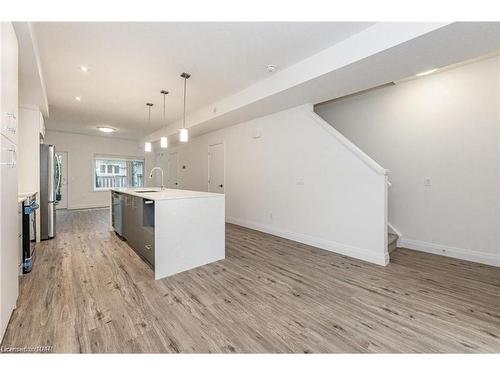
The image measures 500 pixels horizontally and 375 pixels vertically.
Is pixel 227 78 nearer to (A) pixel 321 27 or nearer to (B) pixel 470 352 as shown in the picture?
(A) pixel 321 27

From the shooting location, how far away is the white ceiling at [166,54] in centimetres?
232

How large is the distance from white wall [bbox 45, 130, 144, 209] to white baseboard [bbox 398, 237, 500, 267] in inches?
359

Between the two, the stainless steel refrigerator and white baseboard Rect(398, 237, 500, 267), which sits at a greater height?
the stainless steel refrigerator

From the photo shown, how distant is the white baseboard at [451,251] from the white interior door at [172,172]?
6657mm

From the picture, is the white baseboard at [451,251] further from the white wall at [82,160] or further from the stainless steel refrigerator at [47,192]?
the white wall at [82,160]

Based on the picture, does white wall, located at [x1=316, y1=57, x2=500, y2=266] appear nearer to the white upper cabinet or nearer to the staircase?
the staircase

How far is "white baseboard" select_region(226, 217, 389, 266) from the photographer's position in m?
2.99

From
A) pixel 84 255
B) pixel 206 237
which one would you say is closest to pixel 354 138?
pixel 206 237

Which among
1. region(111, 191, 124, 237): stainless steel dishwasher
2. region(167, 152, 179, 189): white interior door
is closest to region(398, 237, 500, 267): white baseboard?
region(111, 191, 124, 237): stainless steel dishwasher

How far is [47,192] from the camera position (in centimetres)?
403

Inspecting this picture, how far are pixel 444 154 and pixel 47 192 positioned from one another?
6553 mm

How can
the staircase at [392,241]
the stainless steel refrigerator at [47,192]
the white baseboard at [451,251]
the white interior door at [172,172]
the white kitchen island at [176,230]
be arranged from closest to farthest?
the white kitchen island at [176,230]
the white baseboard at [451,251]
the staircase at [392,241]
the stainless steel refrigerator at [47,192]
the white interior door at [172,172]

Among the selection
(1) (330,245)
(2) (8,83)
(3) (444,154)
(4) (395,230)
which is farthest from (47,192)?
(3) (444,154)

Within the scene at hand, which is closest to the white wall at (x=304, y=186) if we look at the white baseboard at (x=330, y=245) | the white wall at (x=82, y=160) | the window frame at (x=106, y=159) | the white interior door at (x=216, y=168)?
the white baseboard at (x=330, y=245)
